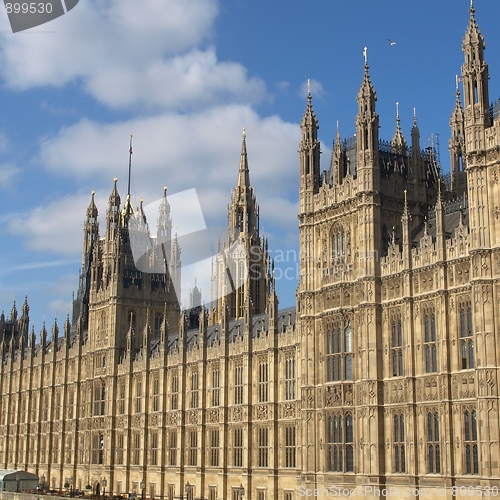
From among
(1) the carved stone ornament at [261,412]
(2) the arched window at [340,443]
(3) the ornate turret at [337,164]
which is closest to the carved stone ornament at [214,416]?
(1) the carved stone ornament at [261,412]

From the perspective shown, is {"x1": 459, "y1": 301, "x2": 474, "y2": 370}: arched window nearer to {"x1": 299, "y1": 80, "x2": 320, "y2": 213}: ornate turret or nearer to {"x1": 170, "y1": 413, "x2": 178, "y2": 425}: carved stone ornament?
{"x1": 299, "y1": 80, "x2": 320, "y2": 213}: ornate turret

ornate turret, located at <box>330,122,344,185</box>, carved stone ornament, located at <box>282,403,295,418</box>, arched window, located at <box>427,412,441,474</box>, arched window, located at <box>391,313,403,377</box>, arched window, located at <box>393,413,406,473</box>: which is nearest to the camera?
arched window, located at <box>427,412,441,474</box>

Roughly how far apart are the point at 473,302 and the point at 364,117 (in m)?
15.3

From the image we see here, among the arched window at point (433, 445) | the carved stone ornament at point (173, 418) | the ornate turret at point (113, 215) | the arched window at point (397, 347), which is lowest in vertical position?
the arched window at point (433, 445)

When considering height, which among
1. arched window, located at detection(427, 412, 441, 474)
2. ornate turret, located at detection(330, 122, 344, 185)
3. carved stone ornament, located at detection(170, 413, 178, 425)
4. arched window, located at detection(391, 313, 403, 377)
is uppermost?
ornate turret, located at detection(330, 122, 344, 185)

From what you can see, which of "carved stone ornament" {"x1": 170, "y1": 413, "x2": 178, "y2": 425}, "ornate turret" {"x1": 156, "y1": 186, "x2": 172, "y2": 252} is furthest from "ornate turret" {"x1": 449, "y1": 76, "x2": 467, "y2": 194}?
"ornate turret" {"x1": 156, "y1": 186, "x2": 172, "y2": 252}

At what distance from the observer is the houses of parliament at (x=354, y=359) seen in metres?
45.7

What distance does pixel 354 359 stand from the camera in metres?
52.3

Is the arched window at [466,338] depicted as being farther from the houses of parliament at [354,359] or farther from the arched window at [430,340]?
the arched window at [430,340]

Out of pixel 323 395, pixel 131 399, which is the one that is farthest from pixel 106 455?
pixel 323 395

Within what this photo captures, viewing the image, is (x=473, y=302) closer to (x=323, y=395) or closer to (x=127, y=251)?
(x=323, y=395)

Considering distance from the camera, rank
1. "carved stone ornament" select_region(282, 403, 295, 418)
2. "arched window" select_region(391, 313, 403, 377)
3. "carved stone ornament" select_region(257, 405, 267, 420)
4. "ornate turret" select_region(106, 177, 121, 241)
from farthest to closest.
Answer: "ornate turret" select_region(106, 177, 121, 241) → "carved stone ornament" select_region(257, 405, 267, 420) → "carved stone ornament" select_region(282, 403, 295, 418) → "arched window" select_region(391, 313, 403, 377)

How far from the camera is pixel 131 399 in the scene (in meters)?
87.7

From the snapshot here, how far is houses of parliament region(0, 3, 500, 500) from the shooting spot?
45.7 metres
